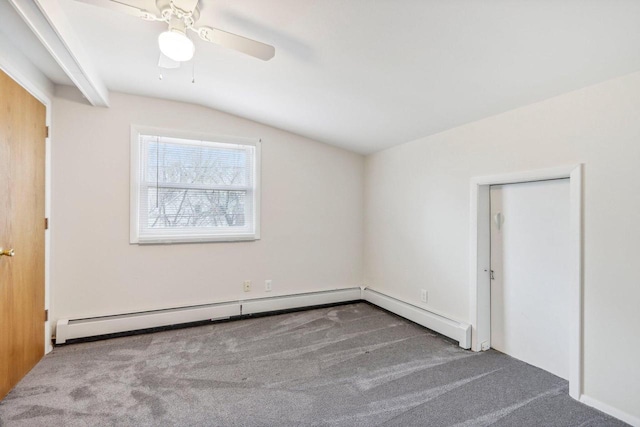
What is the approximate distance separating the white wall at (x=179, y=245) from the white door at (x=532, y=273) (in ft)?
6.40

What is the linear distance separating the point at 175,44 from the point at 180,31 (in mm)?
268

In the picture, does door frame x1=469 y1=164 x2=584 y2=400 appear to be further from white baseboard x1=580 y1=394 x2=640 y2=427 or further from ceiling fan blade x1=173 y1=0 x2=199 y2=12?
ceiling fan blade x1=173 y1=0 x2=199 y2=12

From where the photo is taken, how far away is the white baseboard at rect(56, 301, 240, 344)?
2.86 metres

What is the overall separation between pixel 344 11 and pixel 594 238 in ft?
6.88

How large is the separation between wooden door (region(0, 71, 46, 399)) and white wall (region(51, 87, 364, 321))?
340mm

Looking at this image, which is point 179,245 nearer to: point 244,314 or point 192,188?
point 192,188

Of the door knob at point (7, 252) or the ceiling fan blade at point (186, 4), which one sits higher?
the ceiling fan blade at point (186, 4)

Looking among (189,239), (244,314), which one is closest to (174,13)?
(189,239)

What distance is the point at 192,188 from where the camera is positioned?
3455 mm

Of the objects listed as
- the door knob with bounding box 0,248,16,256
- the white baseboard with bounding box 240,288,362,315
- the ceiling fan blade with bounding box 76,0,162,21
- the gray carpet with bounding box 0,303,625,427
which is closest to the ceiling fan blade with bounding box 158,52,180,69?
the ceiling fan blade with bounding box 76,0,162,21

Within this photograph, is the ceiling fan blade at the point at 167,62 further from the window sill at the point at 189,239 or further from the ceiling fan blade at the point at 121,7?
the window sill at the point at 189,239

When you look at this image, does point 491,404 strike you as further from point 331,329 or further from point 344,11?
point 344,11

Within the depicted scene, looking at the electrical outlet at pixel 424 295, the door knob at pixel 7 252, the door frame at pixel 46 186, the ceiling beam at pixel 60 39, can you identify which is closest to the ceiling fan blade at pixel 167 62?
the ceiling beam at pixel 60 39

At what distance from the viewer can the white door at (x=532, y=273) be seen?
2297mm
